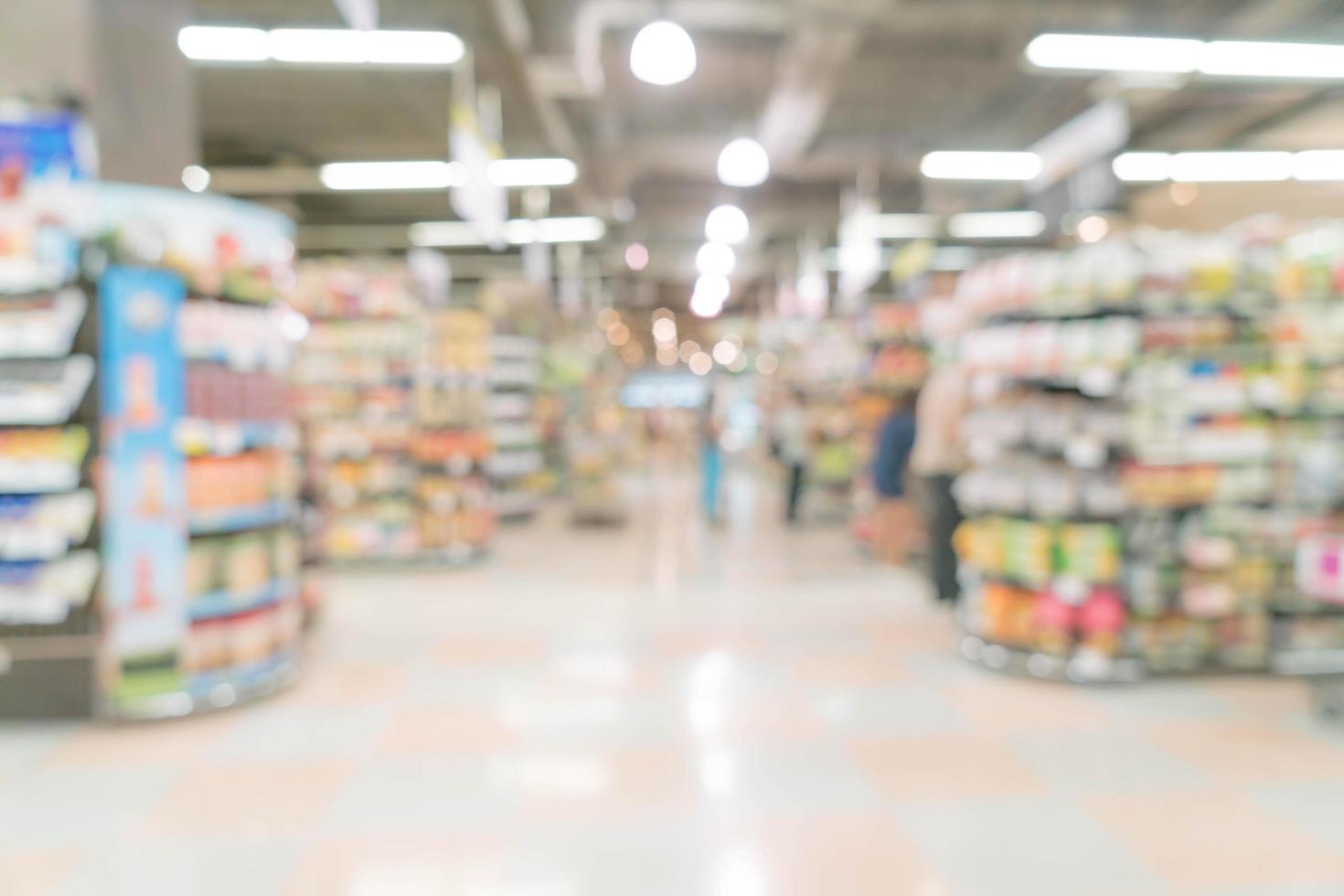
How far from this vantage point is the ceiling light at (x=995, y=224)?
17172mm

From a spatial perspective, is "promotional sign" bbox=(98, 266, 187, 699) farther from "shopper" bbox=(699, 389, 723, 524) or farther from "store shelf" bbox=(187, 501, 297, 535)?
"shopper" bbox=(699, 389, 723, 524)

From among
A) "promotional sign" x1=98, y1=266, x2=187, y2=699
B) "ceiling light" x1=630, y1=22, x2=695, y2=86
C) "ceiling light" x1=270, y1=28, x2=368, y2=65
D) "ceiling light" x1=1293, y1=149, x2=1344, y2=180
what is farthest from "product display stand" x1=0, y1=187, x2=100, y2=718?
"ceiling light" x1=1293, y1=149, x2=1344, y2=180

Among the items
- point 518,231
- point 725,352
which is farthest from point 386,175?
point 725,352

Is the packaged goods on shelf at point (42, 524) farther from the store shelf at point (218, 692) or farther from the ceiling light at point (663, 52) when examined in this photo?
the ceiling light at point (663, 52)

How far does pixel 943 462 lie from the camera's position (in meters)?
6.54

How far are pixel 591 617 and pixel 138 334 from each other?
3.54 metres

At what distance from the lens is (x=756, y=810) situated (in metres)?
3.47

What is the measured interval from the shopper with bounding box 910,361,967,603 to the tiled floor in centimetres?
70

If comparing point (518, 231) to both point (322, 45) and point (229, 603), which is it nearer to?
point (322, 45)

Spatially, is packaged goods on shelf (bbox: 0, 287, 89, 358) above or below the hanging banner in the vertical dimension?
below

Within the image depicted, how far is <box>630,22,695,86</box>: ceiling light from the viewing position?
18.9 feet

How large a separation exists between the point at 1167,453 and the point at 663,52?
12.6 ft

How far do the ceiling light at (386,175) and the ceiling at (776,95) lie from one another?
542mm

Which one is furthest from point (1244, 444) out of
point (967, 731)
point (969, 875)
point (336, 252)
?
point (336, 252)
